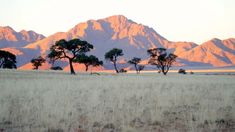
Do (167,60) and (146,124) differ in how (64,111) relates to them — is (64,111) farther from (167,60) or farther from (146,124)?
(167,60)

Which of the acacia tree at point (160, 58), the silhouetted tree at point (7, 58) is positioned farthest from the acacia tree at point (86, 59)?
the silhouetted tree at point (7, 58)

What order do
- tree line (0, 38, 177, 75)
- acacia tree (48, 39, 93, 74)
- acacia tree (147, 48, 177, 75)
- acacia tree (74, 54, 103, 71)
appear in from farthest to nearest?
acacia tree (147, 48, 177, 75), acacia tree (74, 54, 103, 71), tree line (0, 38, 177, 75), acacia tree (48, 39, 93, 74)

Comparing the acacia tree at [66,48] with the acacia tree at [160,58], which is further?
the acacia tree at [160,58]

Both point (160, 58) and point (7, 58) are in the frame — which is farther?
point (160, 58)

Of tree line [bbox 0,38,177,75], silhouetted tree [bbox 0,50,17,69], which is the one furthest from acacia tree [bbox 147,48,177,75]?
silhouetted tree [bbox 0,50,17,69]

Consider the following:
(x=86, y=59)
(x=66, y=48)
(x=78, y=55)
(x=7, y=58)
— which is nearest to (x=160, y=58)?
(x=86, y=59)

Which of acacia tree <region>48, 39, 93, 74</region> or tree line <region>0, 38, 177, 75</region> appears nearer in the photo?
acacia tree <region>48, 39, 93, 74</region>

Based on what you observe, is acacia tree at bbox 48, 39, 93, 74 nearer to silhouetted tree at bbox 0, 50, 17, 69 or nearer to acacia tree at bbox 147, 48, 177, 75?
silhouetted tree at bbox 0, 50, 17, 69

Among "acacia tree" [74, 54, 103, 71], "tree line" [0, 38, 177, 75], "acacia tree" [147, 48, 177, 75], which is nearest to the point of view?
"tree line" [0, 38, 177, 75]

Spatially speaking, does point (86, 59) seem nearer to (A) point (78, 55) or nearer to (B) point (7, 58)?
(A) point (78, 55)

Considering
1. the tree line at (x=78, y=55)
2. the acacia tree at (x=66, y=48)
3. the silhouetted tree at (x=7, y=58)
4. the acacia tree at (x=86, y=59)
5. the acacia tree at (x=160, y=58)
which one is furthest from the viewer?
the acacia tree at (x=160, y=58)

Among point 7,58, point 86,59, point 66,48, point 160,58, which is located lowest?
point 86,59

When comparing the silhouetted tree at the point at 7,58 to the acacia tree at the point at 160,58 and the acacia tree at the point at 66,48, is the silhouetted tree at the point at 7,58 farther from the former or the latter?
the acacia tree at the point at 160,58

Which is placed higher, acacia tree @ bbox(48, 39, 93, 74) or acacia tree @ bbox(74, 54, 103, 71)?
acacia tree @ bbox(48, 39, 93, 74)
